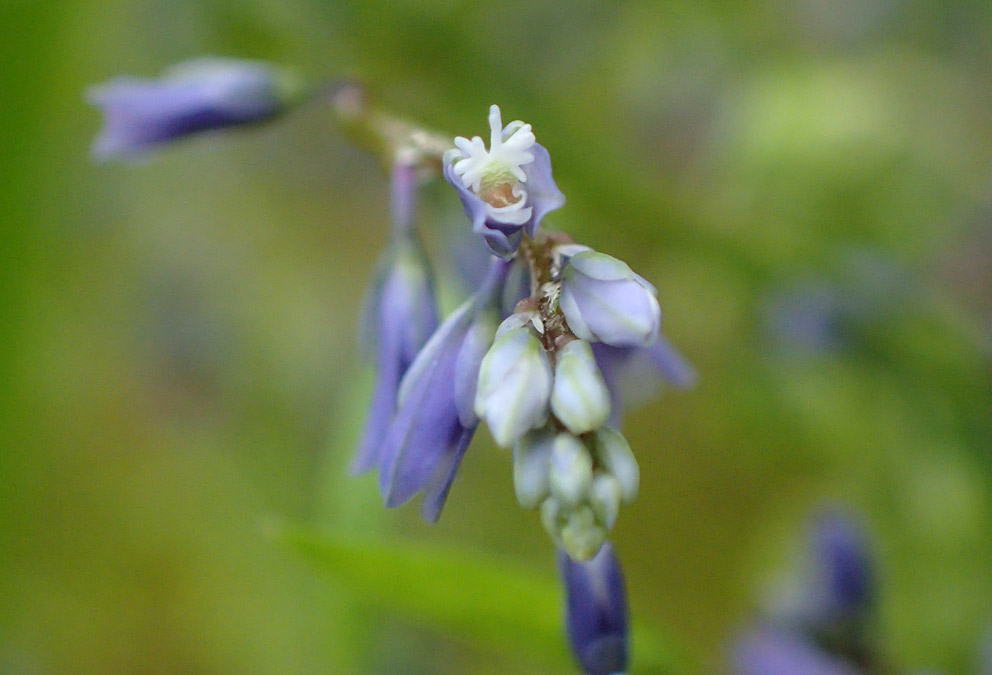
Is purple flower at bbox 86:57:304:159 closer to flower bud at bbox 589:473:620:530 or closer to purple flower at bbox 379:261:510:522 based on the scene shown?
purple flower at bbox 379:261:510:522

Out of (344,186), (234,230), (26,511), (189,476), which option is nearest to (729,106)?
(344,186)

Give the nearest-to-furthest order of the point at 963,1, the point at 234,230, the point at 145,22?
the point at 145,22, the point at 963,1, the point at 234,230

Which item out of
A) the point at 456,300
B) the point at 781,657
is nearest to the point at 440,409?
the point at 456,300

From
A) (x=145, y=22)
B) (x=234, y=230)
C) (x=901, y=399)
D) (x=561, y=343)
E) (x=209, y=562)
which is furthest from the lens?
(x=234, y=230)

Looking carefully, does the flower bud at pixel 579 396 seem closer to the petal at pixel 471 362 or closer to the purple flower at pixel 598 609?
the petal at pixel 471 362

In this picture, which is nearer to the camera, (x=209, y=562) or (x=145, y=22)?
(x=145, y=22)

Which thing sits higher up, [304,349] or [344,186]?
[344,186]

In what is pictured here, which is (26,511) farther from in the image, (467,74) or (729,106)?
(729,106)
